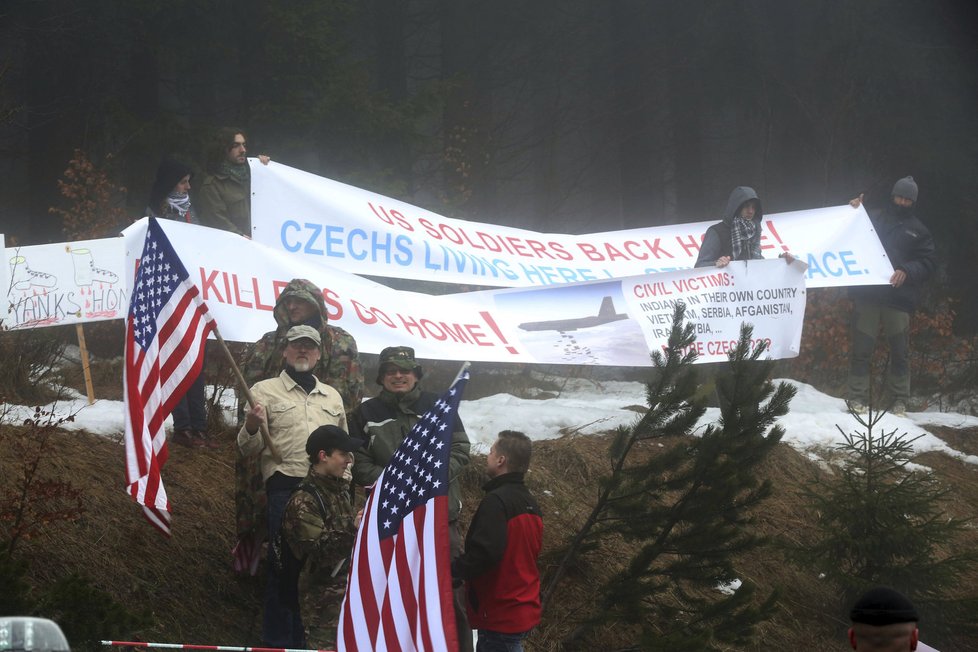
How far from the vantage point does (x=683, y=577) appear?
741 cm

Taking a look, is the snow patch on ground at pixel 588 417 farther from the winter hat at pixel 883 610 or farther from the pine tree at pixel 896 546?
the winter hat at pixel 883 610

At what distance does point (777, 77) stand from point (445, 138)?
4747 mm

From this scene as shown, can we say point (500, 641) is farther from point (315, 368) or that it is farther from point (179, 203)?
point (179, 203)

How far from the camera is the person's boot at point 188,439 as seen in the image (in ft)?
28.9

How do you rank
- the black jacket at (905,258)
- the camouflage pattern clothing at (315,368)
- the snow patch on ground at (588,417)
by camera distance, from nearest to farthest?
the camouflage pattern clothing at (315,368)
the snow patch on ground at (588,417)
the black jacket at (905,258)

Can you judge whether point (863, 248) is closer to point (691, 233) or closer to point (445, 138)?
point (691, 233)

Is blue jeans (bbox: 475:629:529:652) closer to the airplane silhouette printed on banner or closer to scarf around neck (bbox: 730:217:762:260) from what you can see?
the airplane silhouette printed on banner

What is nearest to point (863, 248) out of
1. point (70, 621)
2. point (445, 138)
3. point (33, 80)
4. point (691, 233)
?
point (691, 233)

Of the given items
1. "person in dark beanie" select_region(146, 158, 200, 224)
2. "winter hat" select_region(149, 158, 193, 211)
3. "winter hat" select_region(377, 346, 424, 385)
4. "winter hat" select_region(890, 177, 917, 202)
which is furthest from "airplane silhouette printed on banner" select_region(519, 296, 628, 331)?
"winter hat" select_region(890, 177, 917, 202)

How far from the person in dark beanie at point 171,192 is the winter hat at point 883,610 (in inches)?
233

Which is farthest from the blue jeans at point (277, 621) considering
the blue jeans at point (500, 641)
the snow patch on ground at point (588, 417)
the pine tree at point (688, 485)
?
the snow patch on ground at point (588, 417)

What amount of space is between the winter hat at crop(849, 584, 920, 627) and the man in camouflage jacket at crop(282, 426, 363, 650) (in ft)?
10.2

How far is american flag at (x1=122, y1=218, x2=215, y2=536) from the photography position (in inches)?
243

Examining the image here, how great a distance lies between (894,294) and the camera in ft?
37.6
